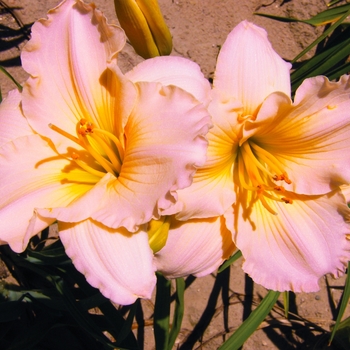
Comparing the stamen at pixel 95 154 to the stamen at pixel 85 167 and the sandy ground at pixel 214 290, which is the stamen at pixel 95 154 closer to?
the stamen at pixel 85 167

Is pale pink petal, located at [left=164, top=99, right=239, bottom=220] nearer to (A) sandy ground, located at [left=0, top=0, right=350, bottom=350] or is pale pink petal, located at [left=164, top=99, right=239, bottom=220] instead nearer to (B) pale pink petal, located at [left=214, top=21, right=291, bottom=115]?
(B) pale pink petal, located at [left=214, top=21, right=291, bottom=115]

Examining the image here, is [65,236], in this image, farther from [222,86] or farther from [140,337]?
[140,337]

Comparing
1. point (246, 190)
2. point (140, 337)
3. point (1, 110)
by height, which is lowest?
point (140, 337)

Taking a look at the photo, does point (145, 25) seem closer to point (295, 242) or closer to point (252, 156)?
point (252, 156)

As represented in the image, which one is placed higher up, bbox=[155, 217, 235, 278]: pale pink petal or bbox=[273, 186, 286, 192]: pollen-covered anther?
bbox=[273, 186, 286, 192]: pollen-covered anther

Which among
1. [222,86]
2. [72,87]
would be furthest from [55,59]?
[222,86]

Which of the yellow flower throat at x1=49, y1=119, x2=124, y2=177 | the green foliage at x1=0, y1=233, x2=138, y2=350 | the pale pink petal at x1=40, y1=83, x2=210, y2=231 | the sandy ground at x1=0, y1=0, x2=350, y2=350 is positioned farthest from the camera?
the sandy ground at x1=0, y1=0, x2=350, y2=350

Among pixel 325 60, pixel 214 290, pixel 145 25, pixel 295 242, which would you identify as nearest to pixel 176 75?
pixel 145 25

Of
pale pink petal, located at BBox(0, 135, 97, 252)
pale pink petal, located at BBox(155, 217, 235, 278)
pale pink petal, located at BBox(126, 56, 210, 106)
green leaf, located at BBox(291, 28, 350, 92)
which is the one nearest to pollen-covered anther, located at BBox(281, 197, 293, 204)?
pale pink petal, located at BBox(155, 217, 235, 278)
